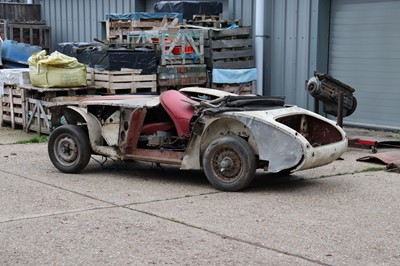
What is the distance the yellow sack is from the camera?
1286 centimetres

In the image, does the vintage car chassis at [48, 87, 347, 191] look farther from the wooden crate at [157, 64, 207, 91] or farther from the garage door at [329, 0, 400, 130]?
the garage door at [329, 0, 400, 130]

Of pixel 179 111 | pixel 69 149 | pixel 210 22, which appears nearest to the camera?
pixel 179 111

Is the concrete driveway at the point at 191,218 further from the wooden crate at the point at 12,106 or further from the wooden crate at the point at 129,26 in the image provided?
the wooden crate at the point at 129,26

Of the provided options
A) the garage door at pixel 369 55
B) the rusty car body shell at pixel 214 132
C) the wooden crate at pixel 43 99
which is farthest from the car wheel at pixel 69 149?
the garage door at pixel 369 55

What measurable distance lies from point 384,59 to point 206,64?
12.2ft

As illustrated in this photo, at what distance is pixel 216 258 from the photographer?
19.2 ft

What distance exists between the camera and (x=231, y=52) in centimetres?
1502

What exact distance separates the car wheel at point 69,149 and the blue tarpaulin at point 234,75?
5466 mm

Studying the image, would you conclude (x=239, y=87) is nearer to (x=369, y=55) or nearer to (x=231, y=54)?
(x=231, y=54)

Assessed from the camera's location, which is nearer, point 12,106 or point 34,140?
point 34,140

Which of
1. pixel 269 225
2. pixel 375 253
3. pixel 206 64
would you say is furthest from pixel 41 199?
pixel 206 64

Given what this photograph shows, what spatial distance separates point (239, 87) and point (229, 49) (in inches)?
34.0

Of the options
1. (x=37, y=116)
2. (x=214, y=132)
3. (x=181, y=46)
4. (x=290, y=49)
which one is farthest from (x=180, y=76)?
(x=214, y=132)

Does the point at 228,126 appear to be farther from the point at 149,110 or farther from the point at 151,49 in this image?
the point at 151,49
